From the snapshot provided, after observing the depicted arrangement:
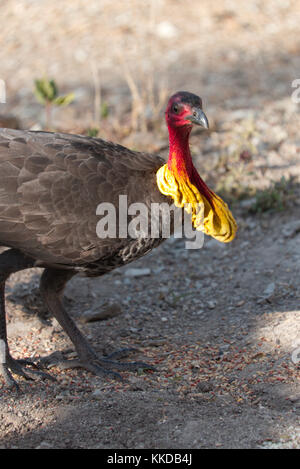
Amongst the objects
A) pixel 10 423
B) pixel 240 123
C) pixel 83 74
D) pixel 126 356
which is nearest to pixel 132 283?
pixel 126 356

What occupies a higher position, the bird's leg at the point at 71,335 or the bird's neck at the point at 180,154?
the bird's neck at the point at 180,154

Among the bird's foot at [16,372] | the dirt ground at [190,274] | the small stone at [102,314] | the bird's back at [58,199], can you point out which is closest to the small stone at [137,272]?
the dirt ground at [190,274]

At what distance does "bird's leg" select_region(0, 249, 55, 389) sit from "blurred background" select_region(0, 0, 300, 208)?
102 inches

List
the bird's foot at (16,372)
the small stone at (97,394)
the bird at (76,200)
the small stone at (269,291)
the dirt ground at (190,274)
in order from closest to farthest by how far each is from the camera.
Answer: the dirt ground at (190,274)
the small stone at (97,394)
the bird at (76,200)
the bird's foot at (16,372)
the small stone at (269,291)

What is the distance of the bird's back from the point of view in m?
3.83

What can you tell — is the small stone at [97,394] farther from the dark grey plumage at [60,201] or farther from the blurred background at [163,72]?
the blurred background at [163,72]

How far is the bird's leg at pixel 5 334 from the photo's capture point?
3.91 meters

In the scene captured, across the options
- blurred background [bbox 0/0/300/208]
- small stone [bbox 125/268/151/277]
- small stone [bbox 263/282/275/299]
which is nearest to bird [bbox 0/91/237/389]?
small stone [bbox 263/282/275/299]

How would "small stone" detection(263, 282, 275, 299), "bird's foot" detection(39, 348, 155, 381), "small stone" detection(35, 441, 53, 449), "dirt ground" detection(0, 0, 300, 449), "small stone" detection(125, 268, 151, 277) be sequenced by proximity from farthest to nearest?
"small stone" detection(125, 268, 151, 277), "small stone" detection(263, 282, 275, 299), "bird's foot" detection(39, 348, 155, 381), "dirt ground" detection(0, 0, 300, 449), "small stone" detection(35, 441, 53, 449)

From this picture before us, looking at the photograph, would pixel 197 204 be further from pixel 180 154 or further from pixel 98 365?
pixel 98 365

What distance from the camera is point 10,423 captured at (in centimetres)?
345

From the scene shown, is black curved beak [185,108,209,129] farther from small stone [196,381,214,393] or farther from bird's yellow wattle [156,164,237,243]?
small stone [196,381,214,393]

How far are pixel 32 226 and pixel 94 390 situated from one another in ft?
3.88
